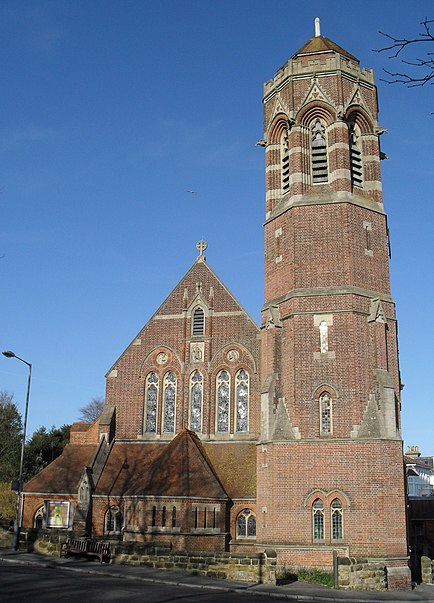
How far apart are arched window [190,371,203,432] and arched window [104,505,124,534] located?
216 inches

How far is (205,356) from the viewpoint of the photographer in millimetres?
34188

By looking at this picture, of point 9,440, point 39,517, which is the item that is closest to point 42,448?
point 9,440

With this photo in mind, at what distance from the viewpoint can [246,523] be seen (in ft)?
98.0

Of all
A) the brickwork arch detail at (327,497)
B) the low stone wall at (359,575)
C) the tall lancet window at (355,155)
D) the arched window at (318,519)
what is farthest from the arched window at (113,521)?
the tall lancet window at (355,155)

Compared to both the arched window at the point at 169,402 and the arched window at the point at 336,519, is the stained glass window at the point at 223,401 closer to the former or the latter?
the arched window at the point at 169,402

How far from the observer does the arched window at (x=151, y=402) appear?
3397cm

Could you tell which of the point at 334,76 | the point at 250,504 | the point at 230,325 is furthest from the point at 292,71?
the point at 250,504

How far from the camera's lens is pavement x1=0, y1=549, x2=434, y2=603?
810 inches

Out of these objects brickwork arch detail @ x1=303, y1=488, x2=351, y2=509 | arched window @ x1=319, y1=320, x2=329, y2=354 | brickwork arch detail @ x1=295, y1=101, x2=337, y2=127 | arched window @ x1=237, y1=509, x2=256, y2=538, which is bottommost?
arched window @ x1=237, y1=509, x2=256, y2=538

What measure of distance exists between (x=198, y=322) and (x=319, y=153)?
10.6m

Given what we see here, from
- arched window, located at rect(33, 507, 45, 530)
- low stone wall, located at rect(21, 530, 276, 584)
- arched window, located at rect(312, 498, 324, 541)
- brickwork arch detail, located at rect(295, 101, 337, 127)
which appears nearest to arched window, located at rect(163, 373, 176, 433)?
arched window, located at rect(33, 507, 45, 530)

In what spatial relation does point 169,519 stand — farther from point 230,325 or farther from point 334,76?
point 334,76

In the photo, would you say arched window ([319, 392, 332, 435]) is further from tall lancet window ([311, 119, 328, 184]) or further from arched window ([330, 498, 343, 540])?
tall lancet window ([311, 119, 328, 184])

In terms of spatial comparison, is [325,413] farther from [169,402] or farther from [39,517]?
[39,517]
